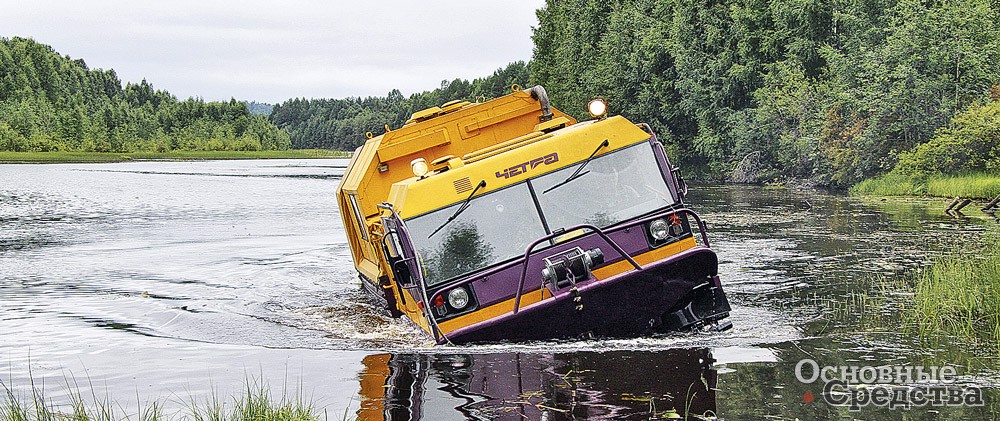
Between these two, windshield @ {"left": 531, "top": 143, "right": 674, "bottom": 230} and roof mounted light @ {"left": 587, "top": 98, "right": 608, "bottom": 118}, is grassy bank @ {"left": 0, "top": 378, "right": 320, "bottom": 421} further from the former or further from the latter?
roof mounted light @ {"left": 587, "top": 98, "right": 608, "bottom": 118}

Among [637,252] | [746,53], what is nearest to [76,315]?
[637,252]

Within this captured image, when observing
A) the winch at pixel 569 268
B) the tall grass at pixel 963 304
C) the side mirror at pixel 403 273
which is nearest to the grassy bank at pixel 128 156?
the side mirror at pixel 403 273

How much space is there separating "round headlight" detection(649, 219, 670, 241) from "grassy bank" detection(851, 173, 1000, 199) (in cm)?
2537

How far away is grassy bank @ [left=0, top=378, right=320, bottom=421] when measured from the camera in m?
7.61

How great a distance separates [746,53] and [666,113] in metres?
8.70

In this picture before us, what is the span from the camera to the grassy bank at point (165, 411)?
7.61 meters

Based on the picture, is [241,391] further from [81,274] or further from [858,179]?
[858,179]

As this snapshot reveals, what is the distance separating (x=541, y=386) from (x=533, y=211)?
2241 mm

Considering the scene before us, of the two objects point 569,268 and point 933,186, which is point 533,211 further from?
point 933,186

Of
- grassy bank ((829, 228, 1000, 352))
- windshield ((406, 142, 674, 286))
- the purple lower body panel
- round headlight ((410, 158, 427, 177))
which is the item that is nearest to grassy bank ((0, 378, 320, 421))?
windshield ((406, 142, 674, 286))

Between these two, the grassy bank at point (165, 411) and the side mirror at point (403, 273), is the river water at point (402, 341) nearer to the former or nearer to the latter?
the grassy bank at point (165, 411)

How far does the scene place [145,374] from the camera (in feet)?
35.3

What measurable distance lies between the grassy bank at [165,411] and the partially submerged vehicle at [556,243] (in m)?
2.03

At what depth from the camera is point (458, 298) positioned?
1077 centimetres
